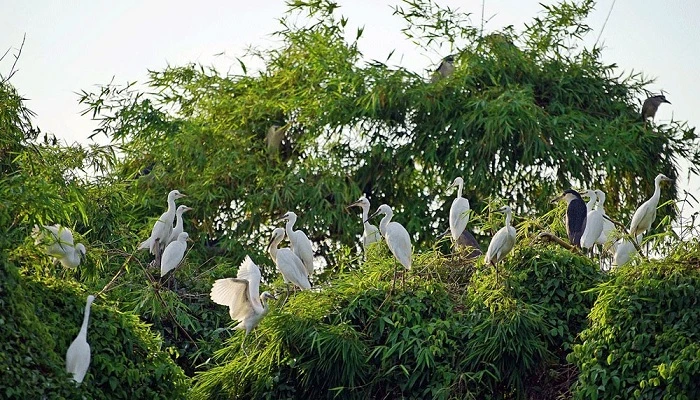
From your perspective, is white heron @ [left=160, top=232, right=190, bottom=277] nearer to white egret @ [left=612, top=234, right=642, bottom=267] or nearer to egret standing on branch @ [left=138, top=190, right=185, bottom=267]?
egret standing on branch @ [left=138, top=190, right=185, bottom=267]

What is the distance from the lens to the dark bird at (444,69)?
1311 cm

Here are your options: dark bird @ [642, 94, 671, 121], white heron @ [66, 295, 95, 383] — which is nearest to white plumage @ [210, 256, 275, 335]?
white heron @ [66, 295, 95, 383]

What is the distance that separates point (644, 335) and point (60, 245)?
300 cm

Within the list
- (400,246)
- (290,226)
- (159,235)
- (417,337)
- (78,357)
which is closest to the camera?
(78,357)

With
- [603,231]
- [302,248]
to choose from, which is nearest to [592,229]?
[603,231]

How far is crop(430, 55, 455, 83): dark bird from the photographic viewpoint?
13.1 metres

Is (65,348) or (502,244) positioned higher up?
(502,244)

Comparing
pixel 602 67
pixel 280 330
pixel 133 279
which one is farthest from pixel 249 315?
pixel 602 67

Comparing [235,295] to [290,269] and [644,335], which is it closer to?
[290,269]

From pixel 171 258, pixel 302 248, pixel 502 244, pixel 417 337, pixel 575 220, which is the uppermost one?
pixel 575 220

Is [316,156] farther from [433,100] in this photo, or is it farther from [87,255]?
[87,255]

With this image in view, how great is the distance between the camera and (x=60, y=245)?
695 cm

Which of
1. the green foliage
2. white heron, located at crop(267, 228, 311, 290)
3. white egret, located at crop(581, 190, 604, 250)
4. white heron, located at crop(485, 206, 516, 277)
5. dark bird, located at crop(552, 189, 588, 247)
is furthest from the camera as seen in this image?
dark bird, located at crop(552, 189, 588, 247)

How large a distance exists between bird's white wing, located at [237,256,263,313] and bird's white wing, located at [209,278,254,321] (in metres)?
0.03
